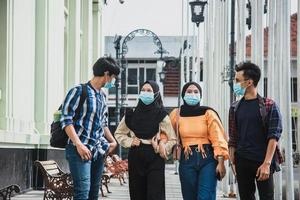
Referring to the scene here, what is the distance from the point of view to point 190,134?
25.8 ft

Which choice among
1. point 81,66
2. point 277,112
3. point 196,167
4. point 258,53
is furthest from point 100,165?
point 81,66

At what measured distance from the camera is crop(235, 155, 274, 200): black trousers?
7.11 meters

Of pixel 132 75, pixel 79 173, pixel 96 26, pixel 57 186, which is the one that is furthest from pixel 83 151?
pixel 132 75

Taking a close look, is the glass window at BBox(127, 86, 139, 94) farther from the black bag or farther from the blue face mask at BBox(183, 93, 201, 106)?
the black bag

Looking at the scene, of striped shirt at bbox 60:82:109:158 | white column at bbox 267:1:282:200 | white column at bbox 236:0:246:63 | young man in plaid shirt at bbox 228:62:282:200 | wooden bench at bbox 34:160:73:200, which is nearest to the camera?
striped shirt at bbox 60:82:109:158

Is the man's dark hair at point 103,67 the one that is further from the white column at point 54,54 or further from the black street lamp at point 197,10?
the black street lamp at point 197,10

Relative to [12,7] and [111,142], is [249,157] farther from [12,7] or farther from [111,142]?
[12,7]

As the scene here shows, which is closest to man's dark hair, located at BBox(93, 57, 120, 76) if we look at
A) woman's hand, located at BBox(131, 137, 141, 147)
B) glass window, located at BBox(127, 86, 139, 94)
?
woman's hand, located at BBox(131, 137, 141, 147)

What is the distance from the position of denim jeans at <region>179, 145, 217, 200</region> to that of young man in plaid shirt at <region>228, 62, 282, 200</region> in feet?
1.75

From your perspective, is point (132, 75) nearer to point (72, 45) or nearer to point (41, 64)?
point (72, 45)

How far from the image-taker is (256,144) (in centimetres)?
712

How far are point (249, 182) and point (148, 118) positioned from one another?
4.65 feet

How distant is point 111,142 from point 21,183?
7736mm

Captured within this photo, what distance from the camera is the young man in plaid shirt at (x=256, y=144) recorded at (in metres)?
7.03
